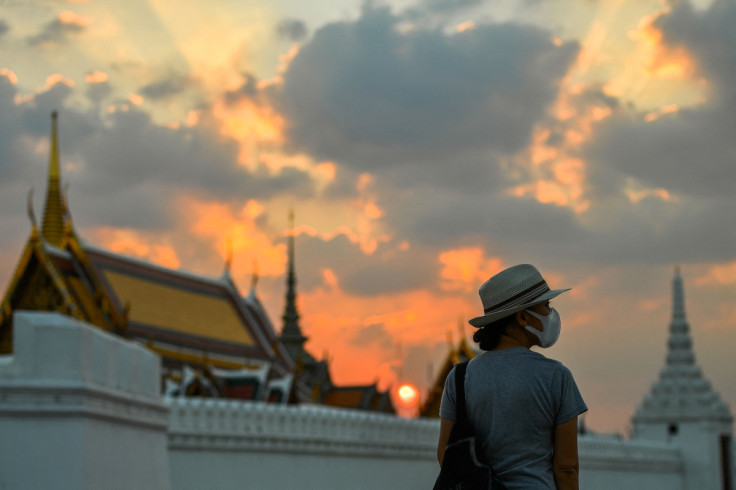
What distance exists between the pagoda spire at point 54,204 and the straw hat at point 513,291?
26201mm

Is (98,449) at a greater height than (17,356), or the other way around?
(17,356)

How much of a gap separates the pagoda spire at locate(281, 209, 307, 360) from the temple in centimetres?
1686

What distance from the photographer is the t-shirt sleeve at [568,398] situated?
3676mm

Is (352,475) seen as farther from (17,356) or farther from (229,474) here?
(17,356)

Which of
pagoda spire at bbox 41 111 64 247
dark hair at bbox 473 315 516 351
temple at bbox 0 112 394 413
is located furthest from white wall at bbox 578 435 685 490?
dark hair at bbox 473 315 516 351

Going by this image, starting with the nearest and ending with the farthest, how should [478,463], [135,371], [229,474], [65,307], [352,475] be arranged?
[478,463] < [135,371] < [229,474] < [352,475] < [65,307]

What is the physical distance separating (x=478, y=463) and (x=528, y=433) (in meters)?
0.16

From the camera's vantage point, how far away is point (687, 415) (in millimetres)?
33406

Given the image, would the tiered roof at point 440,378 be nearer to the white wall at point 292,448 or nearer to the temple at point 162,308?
the temple at point 162,308

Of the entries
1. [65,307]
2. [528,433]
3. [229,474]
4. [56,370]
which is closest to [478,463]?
[528,433]

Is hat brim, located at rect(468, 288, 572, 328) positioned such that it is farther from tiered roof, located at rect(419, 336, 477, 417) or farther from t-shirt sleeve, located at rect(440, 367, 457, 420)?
tiered roof, located at rect(419, 336, 477, 417)

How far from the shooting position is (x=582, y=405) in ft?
12.2

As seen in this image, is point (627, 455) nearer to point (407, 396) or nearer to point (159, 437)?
point (407, 396)

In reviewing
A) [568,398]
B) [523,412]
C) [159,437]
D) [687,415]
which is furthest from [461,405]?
[687,415]
